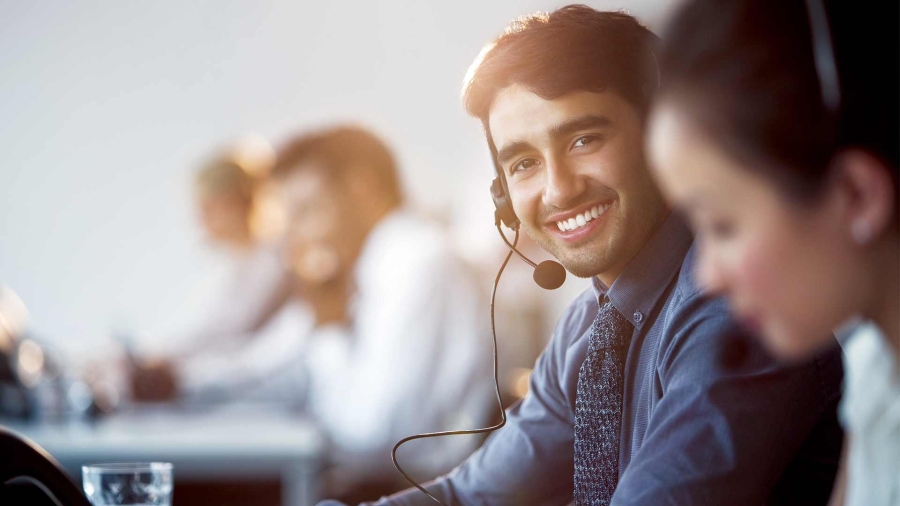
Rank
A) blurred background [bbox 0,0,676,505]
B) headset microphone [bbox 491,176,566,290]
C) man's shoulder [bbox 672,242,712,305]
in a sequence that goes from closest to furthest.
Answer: man's shoulder [bbox 672,242,712,305], headset microphone [bbox 491,176,566,290], blurred background [bbox 0,0,676,505]

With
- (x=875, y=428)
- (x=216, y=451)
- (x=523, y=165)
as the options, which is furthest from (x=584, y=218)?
(x=216, y=451)

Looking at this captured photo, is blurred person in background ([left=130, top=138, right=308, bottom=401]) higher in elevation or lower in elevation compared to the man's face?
lower

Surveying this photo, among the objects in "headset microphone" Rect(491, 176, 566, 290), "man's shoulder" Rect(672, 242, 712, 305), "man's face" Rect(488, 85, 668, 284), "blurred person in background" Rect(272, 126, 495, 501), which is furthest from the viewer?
"blurred person in background" Rect(272, 126, 495, 501)

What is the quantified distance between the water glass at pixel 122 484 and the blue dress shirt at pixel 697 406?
519 millimetres

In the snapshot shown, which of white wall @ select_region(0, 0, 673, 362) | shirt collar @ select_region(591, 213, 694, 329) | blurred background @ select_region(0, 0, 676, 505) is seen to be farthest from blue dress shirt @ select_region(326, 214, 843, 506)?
white wall @ select_region(0, 0, 673, 362)

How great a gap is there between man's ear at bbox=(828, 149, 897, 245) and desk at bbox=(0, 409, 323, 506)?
5.90 feet

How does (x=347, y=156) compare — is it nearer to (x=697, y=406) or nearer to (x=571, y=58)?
(x=571, y=58)

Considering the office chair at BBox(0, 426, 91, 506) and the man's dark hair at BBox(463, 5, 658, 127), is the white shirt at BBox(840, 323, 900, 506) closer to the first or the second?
the man's dark hair at BBox(463, 5, 658, 127)

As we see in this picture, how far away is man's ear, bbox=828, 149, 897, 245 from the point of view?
21.7 inches

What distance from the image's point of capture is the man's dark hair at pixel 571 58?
1040mm

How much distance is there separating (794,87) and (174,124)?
177 inches

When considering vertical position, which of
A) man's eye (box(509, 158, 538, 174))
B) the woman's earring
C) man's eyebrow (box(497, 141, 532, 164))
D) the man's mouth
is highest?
man's eyebrow (box(497, 141, 532, 164))

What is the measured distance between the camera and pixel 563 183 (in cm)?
104

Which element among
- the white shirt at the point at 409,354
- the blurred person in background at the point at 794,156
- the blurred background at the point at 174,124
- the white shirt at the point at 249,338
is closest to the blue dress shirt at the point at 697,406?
the blurred person in background at the point at 794,156
